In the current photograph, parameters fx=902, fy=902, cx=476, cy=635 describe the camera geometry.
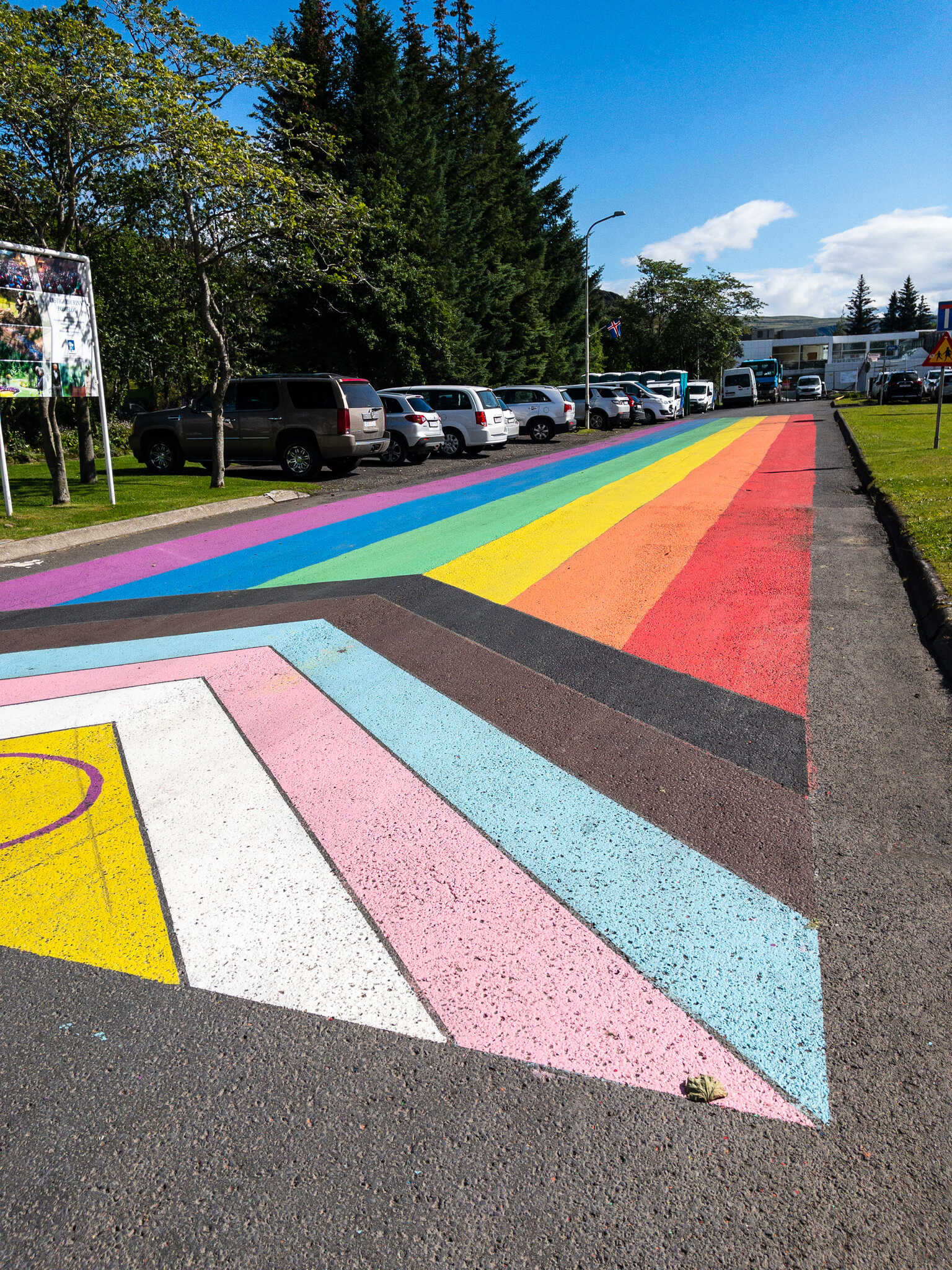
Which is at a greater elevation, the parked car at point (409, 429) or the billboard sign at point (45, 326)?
the billboard sign at point (45, 326)

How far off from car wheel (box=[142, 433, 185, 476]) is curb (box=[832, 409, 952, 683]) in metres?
14.7

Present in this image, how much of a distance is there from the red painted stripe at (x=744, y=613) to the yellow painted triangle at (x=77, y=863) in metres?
3.73

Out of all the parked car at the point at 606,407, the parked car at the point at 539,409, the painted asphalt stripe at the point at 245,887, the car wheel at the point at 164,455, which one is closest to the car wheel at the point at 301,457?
the car wheel at the point at 164,455

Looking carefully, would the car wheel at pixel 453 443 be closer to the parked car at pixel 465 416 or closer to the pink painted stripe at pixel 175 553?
the parked car at pixel 465 416

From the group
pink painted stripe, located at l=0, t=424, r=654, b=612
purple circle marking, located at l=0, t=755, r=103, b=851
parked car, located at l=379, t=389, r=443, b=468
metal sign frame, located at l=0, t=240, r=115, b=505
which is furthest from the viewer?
parked car, located at l=379, t=389, r=443, b=468

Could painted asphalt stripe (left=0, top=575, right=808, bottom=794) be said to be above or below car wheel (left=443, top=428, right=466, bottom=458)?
below

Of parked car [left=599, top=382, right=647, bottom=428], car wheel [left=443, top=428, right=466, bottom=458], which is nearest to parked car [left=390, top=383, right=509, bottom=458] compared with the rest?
car wheel [left=443, top=428, right=466, bottom=458]

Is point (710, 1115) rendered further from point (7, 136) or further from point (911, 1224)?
point (7, 136)

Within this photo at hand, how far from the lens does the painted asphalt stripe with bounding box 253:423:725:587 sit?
396 inches

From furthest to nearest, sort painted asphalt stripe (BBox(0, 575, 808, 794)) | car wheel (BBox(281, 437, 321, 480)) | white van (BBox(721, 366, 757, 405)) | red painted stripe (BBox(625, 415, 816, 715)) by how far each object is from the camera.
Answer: white van (BBox(721, 366, 757, 405))
car wheel (BBox(281, 437, 321, 480))
red painted stripe (BBox(625, 415, 816, 715))
painted asphalt stripe (BBox(0, 575, 808, 794))

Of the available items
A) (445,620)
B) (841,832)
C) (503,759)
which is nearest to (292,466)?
(445,620)

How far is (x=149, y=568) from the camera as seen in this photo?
1066 centimetres

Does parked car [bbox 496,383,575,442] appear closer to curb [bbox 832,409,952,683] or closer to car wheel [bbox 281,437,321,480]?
car wheel [bbox 281,437,321,480]

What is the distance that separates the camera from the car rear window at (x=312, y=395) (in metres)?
18.8
